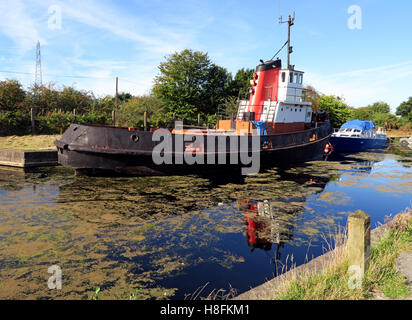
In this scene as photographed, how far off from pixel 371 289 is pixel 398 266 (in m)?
0.86

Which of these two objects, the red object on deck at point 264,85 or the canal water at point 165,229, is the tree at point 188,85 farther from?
the canal water at point 165,229

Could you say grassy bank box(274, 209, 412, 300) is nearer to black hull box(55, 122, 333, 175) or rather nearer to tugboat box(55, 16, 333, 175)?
tugboat box(55, 16, 333, 175)

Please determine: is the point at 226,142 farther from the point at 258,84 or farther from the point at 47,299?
the point at 47,299

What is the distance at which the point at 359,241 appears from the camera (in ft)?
10.9

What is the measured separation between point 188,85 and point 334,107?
19450 millimetres

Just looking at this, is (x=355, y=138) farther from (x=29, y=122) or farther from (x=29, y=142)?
(x=29, y=122)

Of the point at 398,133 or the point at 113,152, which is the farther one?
the point at 398,133

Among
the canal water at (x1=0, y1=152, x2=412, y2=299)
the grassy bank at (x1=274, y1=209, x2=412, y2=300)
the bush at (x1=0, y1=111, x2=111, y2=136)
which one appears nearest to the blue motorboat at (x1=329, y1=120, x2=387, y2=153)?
the canal water at (x1=0, y1=152, x2=412, y2=299)

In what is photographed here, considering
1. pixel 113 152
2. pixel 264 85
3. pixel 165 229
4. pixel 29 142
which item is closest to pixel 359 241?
pixel 165 229

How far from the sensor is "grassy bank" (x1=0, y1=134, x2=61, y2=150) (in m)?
15.4

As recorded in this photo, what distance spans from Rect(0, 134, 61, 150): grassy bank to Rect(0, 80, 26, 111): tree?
12.3 ft

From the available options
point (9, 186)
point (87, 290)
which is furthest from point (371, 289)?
point (9, 186)

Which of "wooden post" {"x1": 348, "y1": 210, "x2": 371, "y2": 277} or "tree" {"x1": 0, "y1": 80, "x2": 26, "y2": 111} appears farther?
"tree" {"x1": 0, "y1": 80, "x2": 26, "y2": 111}
